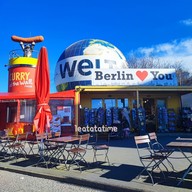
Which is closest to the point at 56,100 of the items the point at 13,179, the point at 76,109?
the point at 76,109

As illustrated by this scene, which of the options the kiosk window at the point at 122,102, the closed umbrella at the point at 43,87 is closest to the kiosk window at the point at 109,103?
the kiosk window at the point at 122,102

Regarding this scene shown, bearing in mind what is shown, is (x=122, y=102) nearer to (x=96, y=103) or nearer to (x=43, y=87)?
(x=96, y=103)

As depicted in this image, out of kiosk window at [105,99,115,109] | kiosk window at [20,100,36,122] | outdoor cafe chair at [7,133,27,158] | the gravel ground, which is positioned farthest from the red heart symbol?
the gravel ground

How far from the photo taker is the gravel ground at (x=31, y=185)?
5.30 metres

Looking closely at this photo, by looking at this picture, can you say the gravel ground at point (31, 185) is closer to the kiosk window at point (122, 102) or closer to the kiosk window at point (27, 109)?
the kiosk window at point (27, 109)

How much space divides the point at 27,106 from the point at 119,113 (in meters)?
5.97

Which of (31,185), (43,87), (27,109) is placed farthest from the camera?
(27,109)

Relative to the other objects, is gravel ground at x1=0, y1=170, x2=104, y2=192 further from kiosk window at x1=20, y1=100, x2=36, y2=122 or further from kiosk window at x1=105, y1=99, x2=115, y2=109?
kiosk window at x1=105, y1=99, x2=115, y2=109

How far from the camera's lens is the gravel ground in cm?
530

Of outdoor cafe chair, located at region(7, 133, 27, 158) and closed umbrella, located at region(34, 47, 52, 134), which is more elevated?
closed umbrella, located at region(34, 47, 52, 134)

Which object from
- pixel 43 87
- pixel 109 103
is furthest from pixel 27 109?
pixel 43 87

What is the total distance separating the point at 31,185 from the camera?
18.6ft

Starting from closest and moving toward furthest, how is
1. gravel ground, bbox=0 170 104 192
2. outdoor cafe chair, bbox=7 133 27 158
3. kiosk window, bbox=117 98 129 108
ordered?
gravel ground, bbox=0 170 104 192 < outdoor cafe chair, bbox=7 133 27 158 < kiosk window, bbox=117 98 129 108

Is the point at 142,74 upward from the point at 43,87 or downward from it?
upward
